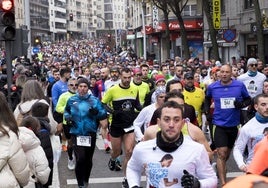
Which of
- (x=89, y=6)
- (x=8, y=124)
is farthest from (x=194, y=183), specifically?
(x=89, y=6)

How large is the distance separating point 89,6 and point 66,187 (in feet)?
606

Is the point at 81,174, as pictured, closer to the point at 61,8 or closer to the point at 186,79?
the point at 186,79

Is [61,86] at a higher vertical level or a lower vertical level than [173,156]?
higher

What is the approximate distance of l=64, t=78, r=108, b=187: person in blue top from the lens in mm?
8352

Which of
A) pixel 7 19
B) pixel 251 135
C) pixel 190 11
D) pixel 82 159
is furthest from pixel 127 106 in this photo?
pixel 190 11

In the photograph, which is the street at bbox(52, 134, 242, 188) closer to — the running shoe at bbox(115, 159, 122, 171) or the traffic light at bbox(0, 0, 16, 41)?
the running shoe at bbox(115, 159, 122, 171)

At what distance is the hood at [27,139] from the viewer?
5512 millimetres

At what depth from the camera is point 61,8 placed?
154 meters

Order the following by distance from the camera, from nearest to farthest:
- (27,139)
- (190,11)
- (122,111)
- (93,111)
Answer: (27,139) < (93,111) < (122,111) < (190,11)

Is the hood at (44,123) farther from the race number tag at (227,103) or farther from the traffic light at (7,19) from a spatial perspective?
the traffic light at (7,19)

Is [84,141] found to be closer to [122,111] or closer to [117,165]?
[122,111]

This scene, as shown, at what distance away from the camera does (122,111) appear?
9.49 meters

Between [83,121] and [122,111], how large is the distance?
122 cm

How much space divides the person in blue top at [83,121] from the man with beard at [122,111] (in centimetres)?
91
